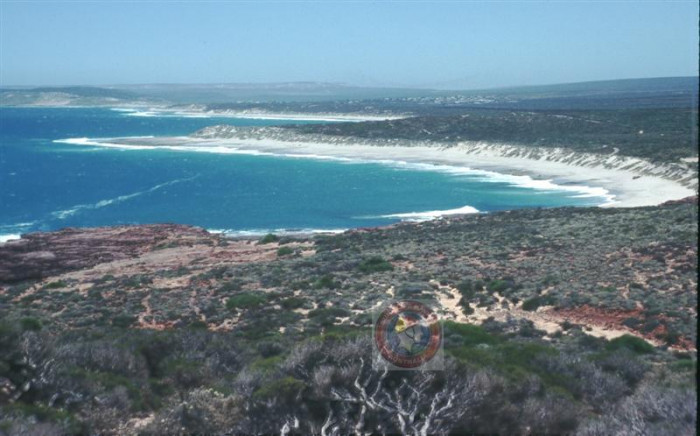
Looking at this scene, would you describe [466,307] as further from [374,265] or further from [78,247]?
[78,247]

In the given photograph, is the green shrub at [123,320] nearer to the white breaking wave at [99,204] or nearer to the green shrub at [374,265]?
the green shrub at [374,265]

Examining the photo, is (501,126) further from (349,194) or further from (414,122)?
(349,194)

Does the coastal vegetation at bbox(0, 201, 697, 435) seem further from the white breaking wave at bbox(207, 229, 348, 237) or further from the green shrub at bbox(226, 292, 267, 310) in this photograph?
the white breaking wave at bbox(207, 229, 348, 237)

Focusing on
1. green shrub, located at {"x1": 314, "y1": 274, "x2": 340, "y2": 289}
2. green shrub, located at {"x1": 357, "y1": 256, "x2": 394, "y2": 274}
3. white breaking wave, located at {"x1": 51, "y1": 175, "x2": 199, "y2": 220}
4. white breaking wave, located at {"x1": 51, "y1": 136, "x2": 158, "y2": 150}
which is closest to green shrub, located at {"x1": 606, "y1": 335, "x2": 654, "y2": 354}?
green shrub, located at {"x1": 314, "y1": 274, "x2": 340, "y2": 289}

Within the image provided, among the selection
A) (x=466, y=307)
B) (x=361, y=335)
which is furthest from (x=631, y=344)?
(x=361, y=335)

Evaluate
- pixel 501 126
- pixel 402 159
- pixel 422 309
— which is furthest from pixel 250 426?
pixel 501 126

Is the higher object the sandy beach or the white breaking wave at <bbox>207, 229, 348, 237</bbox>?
the sandy beach
